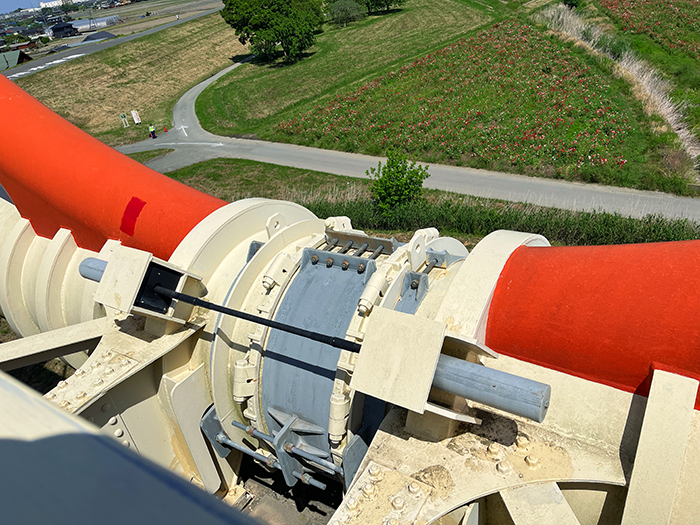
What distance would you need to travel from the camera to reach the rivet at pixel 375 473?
3.41m

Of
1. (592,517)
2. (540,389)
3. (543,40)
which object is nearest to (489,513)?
(592,517)

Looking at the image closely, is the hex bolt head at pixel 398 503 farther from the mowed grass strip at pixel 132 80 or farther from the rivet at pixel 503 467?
the mowed grass strip at pixel 132 80

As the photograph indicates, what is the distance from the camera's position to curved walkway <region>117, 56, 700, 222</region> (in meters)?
16.3

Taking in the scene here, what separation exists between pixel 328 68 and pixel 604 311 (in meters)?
38.2

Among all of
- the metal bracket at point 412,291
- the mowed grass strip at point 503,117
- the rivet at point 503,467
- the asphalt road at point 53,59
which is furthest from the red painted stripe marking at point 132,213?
the asphalt road at point 53,59

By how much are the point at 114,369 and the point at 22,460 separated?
354 centimetres

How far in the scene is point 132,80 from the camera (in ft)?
131

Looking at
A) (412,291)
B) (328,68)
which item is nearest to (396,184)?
(412,291)

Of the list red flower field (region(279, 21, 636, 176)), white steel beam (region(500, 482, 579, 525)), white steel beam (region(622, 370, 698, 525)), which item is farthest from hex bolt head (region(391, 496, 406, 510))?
red flower field (region(279, 21, 636, 176))

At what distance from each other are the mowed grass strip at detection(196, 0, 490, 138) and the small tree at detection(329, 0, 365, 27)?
53.5 inches

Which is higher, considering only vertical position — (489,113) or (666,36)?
(666,36)

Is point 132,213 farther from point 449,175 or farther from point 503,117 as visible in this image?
point 503,117

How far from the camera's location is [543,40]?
33.6m

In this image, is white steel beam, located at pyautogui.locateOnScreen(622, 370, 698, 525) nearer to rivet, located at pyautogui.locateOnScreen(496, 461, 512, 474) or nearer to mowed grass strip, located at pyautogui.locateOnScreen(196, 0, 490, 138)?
rivet, located at pyautogui.locateOnScreen(496, 461, 512, 474)
